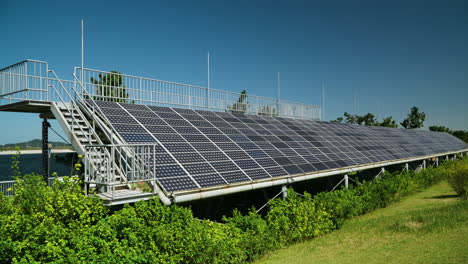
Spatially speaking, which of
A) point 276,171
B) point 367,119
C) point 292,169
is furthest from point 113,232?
point 367,119

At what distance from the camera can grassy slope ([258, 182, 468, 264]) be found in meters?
11.2

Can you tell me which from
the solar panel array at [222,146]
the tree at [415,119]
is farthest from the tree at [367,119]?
the solar panel array at [222,146]

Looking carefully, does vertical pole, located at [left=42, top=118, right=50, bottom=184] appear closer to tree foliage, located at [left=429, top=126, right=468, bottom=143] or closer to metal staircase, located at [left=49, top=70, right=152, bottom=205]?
metal staircase, located at [left=49, top=70, right=152, bottom=205]

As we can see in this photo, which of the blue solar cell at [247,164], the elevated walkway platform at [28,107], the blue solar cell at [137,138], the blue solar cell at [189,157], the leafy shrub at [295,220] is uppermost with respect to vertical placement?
the elevated walkway platform at [28,107]

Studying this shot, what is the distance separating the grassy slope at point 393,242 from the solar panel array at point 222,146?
3.42 m

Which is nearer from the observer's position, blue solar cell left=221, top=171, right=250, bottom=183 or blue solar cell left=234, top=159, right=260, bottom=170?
blue solar cell left=221, top=171, right=250, bottom=183

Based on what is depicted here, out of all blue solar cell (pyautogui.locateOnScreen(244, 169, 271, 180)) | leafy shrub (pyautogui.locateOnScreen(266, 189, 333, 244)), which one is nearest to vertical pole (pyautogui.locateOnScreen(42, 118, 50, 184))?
blue solar cell (pyautogui.locateOnScreen(244, 169, 271, 180))

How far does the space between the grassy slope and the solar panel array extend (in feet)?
11.2

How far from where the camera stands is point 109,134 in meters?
12.8

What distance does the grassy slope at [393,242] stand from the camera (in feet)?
36.7

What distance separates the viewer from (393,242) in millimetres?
13023

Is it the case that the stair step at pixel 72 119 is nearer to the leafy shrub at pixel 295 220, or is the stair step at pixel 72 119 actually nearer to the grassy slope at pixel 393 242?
the leafy shrub at pixel 295 220

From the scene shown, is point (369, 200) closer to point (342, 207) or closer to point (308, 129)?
point (342, 207)

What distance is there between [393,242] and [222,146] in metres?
8.13
